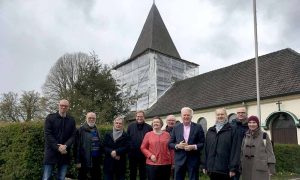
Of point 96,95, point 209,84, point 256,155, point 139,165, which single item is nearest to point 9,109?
point 96,95

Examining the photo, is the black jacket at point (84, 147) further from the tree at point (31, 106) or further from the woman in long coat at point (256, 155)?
the tree at point (31, 106)

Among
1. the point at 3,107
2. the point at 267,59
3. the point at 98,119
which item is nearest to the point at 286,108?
the point at 267,59

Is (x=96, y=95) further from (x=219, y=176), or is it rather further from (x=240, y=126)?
(x=219, y=176)

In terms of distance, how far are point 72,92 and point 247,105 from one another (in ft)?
41.6

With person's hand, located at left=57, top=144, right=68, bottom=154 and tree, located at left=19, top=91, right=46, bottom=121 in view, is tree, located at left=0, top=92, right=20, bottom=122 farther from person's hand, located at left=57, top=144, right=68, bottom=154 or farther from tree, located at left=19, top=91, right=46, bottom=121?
person's hand, located at left=57, top=144, right=68, bottom=154

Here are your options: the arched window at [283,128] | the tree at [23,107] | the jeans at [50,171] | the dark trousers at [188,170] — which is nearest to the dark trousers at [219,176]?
the dark trousers at [188,170]

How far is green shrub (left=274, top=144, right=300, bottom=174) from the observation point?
17359mm

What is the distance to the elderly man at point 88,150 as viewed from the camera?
24.9 ft

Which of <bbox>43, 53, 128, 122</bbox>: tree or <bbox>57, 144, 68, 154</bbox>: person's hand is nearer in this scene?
<bbox>57, 144, 68, 154</bbox>: person's hand

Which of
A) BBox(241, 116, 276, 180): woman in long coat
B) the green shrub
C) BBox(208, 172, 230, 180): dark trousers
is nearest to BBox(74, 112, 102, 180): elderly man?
BBox(208, 172, 230, 180): dark trousers

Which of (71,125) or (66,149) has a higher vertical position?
(71,125)

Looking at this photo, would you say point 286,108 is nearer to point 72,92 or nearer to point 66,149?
point 72,92

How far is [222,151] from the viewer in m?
6.50

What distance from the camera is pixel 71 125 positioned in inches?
299
